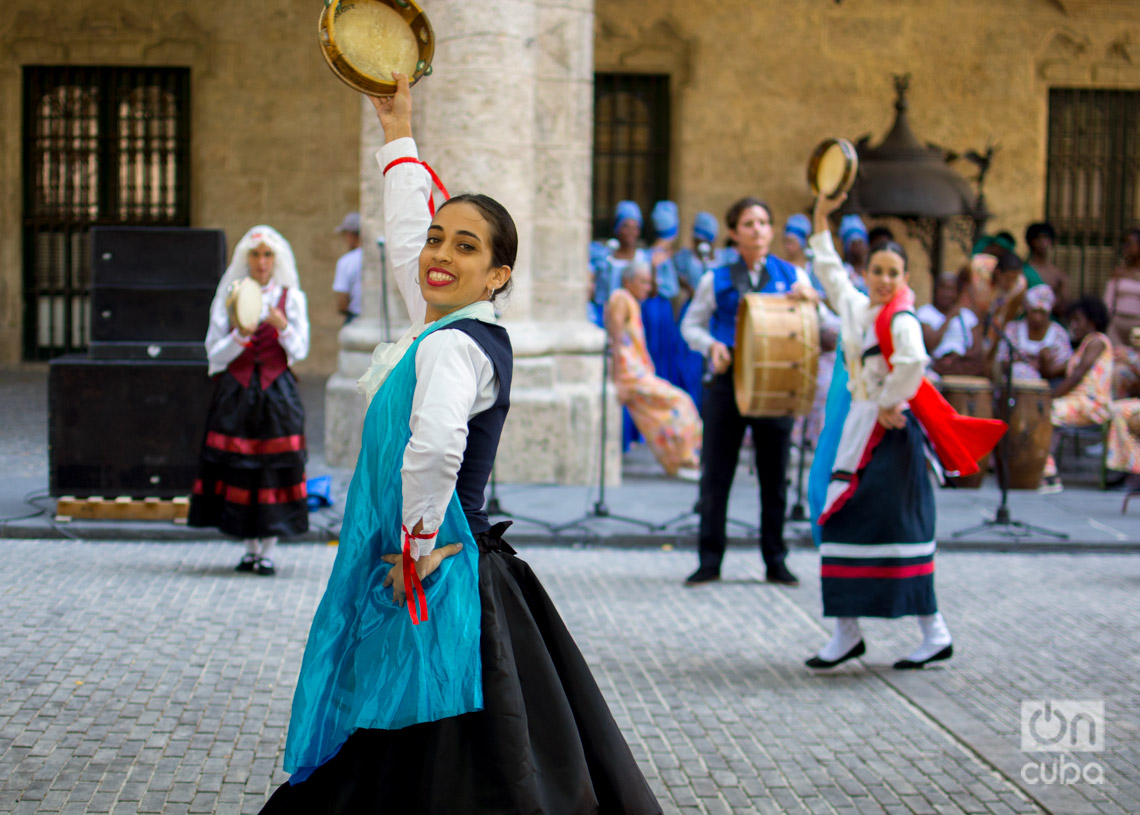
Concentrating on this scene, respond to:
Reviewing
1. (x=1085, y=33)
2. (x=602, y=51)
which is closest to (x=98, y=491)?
(x=602, y=51)

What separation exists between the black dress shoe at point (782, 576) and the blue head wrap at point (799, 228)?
6990 millimetres

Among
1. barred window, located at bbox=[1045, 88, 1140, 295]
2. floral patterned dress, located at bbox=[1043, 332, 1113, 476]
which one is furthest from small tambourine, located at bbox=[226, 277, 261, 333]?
barred window, located at bbox=[1045, 88, 1140, 295]

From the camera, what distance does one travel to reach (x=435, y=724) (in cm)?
283

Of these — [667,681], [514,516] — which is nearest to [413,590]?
[667,681]

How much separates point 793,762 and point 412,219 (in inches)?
84.8

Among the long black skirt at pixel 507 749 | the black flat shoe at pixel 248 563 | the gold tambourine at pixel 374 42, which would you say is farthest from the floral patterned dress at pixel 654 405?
the long black skirt at pixel 507 749

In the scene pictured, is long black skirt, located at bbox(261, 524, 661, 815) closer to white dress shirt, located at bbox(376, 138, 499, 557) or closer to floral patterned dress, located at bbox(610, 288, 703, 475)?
white dress shirt, located at bbox(376, 138, 499, 557)

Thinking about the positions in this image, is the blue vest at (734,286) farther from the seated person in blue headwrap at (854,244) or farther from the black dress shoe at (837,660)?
the seated person in blue headwrap at (854,244)

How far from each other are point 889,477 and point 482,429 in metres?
2.69

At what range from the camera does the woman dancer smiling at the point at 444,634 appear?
2.79 meters

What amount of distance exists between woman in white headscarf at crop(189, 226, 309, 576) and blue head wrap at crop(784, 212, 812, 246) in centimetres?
762

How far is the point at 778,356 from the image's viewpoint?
6.34 metres

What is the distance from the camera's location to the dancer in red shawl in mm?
5145

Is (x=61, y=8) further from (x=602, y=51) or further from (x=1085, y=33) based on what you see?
(x=1085, y=33)
